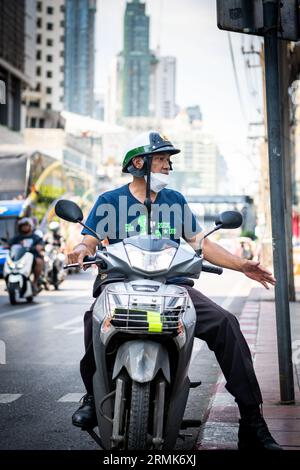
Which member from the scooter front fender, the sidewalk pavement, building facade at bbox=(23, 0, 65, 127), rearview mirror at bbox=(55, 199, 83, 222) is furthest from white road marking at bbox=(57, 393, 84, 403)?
building facade at bbox=(23, 0, 65, 127)

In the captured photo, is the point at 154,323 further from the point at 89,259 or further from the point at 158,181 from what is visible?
the point at 158,181

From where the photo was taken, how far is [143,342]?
150 inches

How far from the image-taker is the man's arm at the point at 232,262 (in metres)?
4.75

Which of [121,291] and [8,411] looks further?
[8,411]

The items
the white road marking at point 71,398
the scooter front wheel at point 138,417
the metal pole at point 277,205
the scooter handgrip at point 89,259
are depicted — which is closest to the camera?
the scooter front wheel at point 138,417

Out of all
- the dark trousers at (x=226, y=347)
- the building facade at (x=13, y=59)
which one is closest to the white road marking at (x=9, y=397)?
the dark trousers at (x=226, y=347)

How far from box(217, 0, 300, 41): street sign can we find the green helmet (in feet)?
5.04

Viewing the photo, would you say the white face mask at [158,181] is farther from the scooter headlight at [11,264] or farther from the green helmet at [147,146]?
the scooter headlight at [11,264]

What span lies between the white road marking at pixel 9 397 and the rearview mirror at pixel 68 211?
2.34 m

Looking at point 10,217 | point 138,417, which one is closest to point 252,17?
point 138,417

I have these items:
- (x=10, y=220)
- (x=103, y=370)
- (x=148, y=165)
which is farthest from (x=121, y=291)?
(x=10, y=220)

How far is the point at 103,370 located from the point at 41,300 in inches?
537

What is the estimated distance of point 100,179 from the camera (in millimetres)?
118688
